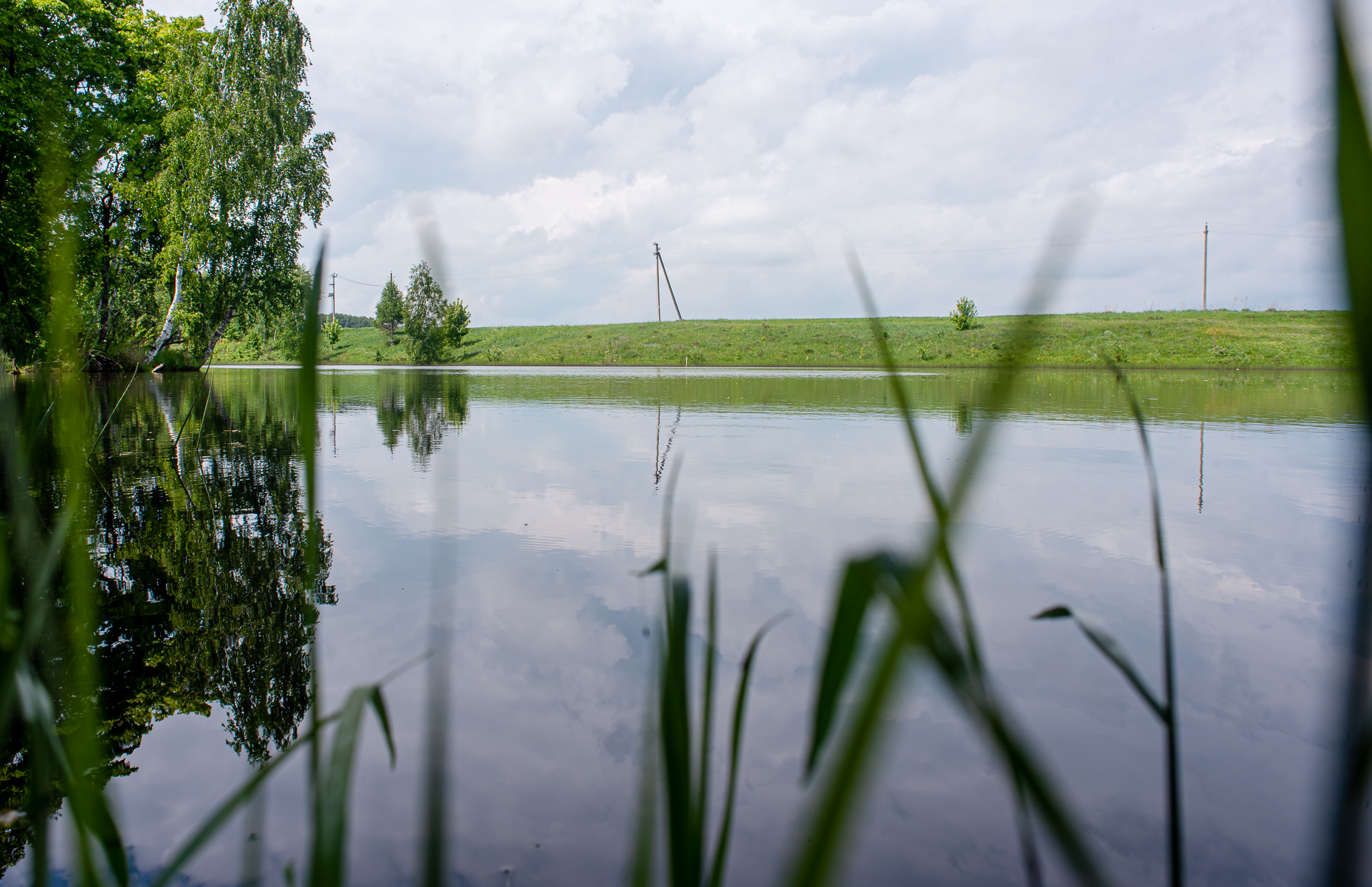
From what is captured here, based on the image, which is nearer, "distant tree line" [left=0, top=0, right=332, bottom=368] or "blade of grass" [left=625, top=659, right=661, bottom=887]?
"blade of grass" [left=625, top=659, right=661, bottom=887]

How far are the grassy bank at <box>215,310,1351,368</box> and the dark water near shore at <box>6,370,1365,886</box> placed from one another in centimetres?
1945

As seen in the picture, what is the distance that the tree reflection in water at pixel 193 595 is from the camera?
2045 millimetres

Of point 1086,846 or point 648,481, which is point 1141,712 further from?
point 648,481

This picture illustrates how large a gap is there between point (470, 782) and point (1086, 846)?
171cm

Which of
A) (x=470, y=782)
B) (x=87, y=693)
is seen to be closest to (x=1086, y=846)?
(x=87, y=693)

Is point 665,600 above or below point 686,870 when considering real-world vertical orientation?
above

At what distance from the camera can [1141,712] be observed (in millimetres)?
2207

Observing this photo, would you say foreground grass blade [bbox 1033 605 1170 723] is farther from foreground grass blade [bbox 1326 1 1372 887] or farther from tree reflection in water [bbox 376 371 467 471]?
tree reflection in water [bbox 376 371 467 471]

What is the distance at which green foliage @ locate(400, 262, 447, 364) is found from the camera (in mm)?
490

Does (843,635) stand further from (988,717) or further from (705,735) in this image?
(705,735)

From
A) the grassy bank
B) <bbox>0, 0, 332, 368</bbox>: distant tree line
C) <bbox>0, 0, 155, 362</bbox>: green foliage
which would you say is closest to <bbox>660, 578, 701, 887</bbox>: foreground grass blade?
<bbox>0, 0, 155, 362</bbox>: green foliage

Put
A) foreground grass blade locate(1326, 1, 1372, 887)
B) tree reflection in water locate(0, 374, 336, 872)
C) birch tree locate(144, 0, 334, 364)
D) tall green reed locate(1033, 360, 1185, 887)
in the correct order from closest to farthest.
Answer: foreground grass blade locate(1326, 1, 1372, 887)
tall green reed locate(1033, 360, 1185, 887)
tree reflection in water locate(0, 374, 336, 872)
birch tree locate(144, 0, 334, 364)

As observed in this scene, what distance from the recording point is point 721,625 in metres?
2.88

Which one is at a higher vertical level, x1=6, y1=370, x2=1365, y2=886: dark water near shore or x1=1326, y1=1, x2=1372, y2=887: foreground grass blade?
x1=1326, y1=1, x2=1372, y2=887: foreground grass blade
